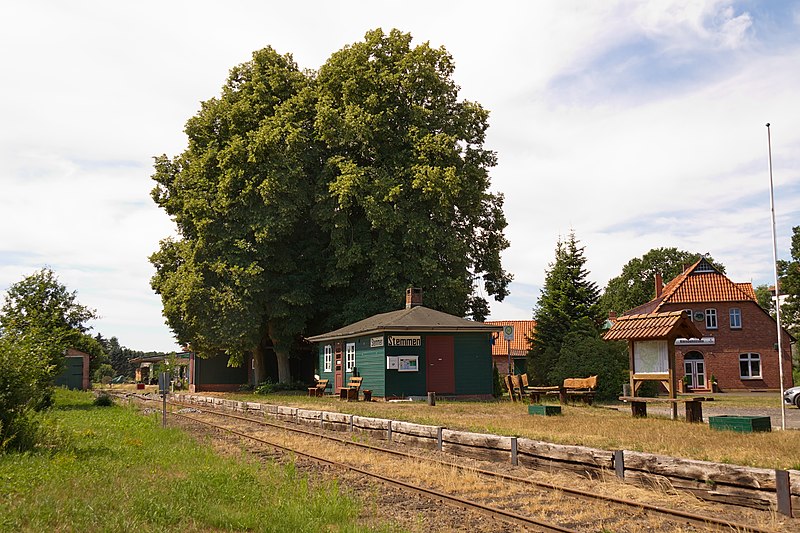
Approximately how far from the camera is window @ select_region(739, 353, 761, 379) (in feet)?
150

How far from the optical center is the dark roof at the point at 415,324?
29.8 metres

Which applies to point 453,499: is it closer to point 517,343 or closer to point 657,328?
point 657,328

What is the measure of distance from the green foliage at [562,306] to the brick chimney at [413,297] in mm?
6774

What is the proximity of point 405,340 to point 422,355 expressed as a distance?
110cm

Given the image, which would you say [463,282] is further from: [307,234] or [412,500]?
[412,500]

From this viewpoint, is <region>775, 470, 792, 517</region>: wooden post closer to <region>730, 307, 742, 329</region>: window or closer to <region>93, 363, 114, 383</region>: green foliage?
<region>730, 307, 742, 329</region>: window

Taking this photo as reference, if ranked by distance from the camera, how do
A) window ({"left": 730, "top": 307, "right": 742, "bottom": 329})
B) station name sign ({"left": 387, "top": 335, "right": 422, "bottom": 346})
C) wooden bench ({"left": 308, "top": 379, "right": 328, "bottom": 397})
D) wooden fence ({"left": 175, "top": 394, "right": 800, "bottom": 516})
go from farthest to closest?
window ({"left": 730, "top": 307, "right": 742, "bottom": 329}) → wooden bench ({"left": 308, "top": 379, "right": 328, "bottom": 397}) → station name sign ({"left": 387, "top": 335, "right": 422, "bottom": 346}) → wooden fence ({"left": 175, "top": 394, "right": 800, "bottom": 516})

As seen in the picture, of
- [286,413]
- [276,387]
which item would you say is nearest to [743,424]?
[286,413]

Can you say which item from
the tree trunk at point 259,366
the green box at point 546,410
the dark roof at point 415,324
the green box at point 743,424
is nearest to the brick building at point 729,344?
the dark roof at point 415,324

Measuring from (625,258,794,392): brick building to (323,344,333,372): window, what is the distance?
22.5m

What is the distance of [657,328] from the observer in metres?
18.9

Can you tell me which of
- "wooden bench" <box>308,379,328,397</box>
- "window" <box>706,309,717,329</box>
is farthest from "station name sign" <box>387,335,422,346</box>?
"window" <box>706,309,717,329</box>

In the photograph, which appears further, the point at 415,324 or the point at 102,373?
the point at 102,373

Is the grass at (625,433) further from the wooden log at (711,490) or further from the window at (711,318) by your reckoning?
the window at (711,318)
